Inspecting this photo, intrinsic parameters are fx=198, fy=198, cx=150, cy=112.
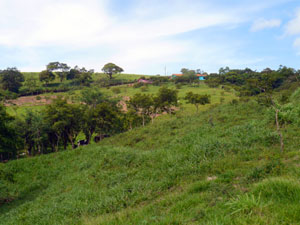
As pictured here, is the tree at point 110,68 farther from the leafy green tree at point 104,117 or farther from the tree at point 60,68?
the leafy green tree at point 104,117

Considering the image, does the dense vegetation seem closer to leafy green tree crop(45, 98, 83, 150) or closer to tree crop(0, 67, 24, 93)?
leafy green tree crop(45, 98, 83, 150)

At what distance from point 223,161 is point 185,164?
1384 mm

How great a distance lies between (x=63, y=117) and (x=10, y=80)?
54002 mm

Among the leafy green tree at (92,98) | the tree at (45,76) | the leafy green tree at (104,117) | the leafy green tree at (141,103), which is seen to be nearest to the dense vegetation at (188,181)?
the leafy green tree at (104,117)

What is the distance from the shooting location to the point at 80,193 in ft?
25.0

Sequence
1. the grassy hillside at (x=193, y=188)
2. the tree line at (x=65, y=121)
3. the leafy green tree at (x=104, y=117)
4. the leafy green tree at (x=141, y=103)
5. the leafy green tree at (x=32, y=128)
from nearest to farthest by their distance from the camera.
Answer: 1. the grassy hillside at (x=193, y=188)
2. the leafy green tree at (x=32, y=128)
3. the tree line at (x=65, y=121)
4. the leafy green tree at (x=104, y=117)
5. the leafy green tree at (x=141, y=103)

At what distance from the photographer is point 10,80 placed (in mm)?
62219

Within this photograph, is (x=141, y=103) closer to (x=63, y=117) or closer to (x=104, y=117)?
(x=104, y=117)

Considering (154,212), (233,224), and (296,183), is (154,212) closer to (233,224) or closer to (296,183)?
(233,224)

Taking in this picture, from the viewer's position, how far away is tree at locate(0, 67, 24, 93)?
199 feet

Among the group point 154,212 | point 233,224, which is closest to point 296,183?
point 233,224

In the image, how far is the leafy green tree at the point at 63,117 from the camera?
21.5 m

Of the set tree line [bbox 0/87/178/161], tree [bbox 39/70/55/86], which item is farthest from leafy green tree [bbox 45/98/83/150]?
tree [bbox 39/70/55/86]

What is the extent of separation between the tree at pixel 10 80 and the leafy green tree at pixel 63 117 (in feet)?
163
